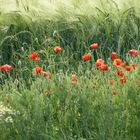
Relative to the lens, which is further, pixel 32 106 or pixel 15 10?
pixel 15 10

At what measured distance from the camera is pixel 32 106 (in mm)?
3646

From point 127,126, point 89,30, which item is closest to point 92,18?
point 89,30

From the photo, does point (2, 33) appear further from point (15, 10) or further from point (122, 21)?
point (122, 21)

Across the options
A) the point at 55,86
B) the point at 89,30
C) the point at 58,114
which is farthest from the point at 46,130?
the point at 89,30

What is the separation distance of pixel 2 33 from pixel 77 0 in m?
1.07

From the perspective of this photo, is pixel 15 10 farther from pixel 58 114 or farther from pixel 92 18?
pixel 58 114

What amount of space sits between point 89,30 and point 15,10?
792 mm

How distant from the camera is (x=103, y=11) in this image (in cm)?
588

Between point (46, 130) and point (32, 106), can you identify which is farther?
point (32, 106)

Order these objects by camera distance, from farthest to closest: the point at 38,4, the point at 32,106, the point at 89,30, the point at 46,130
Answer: the point at 38,4 → the point at 89,30 → the point at 32,106 → the point at 46,130

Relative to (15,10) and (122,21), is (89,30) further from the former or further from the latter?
(15,10)

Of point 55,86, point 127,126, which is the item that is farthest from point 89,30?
point 127,126

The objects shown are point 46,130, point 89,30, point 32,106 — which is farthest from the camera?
point 89,30

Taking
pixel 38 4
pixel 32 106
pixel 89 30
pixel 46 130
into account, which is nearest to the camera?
pixel 46 130
